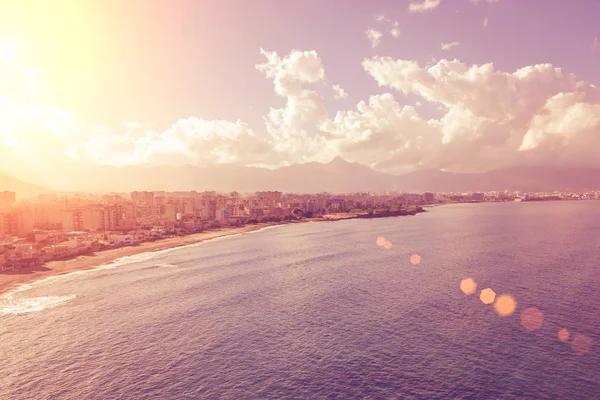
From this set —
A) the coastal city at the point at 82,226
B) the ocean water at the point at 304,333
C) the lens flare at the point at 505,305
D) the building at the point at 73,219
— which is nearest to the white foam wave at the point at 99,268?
the ocean water at the point at 304,333

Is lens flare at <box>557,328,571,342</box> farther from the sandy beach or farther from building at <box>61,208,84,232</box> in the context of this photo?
building at <box>61,208,84,232</box>

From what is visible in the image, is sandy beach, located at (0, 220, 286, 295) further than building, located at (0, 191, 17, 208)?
No

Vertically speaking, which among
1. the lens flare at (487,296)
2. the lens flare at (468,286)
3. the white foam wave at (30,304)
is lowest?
the lens flare at (487,296)

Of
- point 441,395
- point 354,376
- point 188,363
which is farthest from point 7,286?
point 441,395

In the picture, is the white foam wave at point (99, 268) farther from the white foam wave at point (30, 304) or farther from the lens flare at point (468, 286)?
the lens flare at point (468, 286)

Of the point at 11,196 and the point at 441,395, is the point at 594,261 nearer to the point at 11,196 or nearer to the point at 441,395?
the point at 441,395

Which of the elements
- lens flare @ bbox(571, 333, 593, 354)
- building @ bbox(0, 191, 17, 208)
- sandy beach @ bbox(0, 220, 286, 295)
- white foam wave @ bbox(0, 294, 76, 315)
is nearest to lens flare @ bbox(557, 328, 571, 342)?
lens flare @ bbox(571, 333, 593, 354)

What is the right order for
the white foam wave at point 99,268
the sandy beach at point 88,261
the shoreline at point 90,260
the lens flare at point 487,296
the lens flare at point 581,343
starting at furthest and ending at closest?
the sandy beach at point 88,261 → the shoreline at point 90,260 → the white foam wave at point 99,268 → the lens flare at point 487,296 → the lens flare at point 581,343
